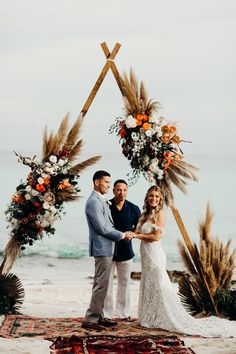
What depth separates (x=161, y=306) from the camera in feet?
25.3

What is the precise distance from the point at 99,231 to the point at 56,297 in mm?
3424

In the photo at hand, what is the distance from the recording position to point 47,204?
8047 mm

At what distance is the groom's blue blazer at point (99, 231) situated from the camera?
24.9 feet

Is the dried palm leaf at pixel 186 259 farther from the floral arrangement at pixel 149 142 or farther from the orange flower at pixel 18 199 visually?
the orange flower at pixel 18 199

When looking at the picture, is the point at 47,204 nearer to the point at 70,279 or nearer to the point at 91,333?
the point at 91,333

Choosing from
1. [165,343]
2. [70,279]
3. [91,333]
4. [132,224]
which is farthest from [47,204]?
[70,279]

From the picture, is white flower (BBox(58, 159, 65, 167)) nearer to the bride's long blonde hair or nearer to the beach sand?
the bride's long blonde hair

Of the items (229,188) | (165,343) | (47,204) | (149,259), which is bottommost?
(165,343)

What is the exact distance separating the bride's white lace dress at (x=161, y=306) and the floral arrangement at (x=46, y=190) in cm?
102

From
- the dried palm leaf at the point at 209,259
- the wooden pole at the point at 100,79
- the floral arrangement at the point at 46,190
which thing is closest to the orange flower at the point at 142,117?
the wooden pole at the point at 100,79

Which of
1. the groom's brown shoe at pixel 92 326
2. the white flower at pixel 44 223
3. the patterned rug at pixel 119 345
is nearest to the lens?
the patterned rug at pixel 119 345

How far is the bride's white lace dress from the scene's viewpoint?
761 centimetres

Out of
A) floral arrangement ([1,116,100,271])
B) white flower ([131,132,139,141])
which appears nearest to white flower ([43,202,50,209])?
floral arrangement ([1,116,100,271])

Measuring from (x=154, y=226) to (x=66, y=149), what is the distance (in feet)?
4.38
